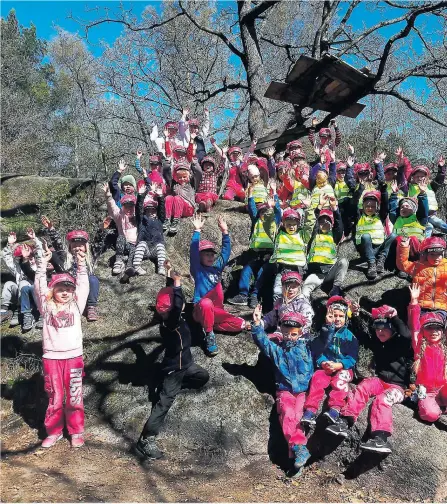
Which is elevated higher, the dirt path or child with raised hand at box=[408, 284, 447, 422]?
child with raised hand at box=[408, 284, 447, 422]

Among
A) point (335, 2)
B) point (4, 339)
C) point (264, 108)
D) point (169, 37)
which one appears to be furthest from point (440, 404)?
point (169, 37)

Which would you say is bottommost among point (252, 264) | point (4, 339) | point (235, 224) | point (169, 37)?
point (4, 339)

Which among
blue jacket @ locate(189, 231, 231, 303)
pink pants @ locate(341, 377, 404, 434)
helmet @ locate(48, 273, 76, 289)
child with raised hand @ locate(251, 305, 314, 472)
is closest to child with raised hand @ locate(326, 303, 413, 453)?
pink pants @ locate(341, 377, 404, 434)

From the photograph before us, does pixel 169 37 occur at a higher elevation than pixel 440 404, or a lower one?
higher

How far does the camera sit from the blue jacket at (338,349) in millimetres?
4797

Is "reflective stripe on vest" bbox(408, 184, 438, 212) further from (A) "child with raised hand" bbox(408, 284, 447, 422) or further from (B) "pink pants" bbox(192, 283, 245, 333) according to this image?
(B) "pink pants" bbox(192, 283, 245, 333)

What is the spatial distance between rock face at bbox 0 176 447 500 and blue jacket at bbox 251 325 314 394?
1.52ft

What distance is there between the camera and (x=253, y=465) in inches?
179

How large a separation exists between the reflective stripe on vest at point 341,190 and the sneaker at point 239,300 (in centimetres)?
293

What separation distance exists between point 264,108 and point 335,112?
2.62m

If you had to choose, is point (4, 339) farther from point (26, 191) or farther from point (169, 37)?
point (169, 37)

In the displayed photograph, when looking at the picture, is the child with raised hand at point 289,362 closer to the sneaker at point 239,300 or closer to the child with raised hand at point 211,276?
the child with raised hand at point 211,276

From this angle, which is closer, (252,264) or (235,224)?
(252,264)

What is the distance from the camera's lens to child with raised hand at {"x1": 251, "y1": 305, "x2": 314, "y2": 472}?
4523 millimetres
